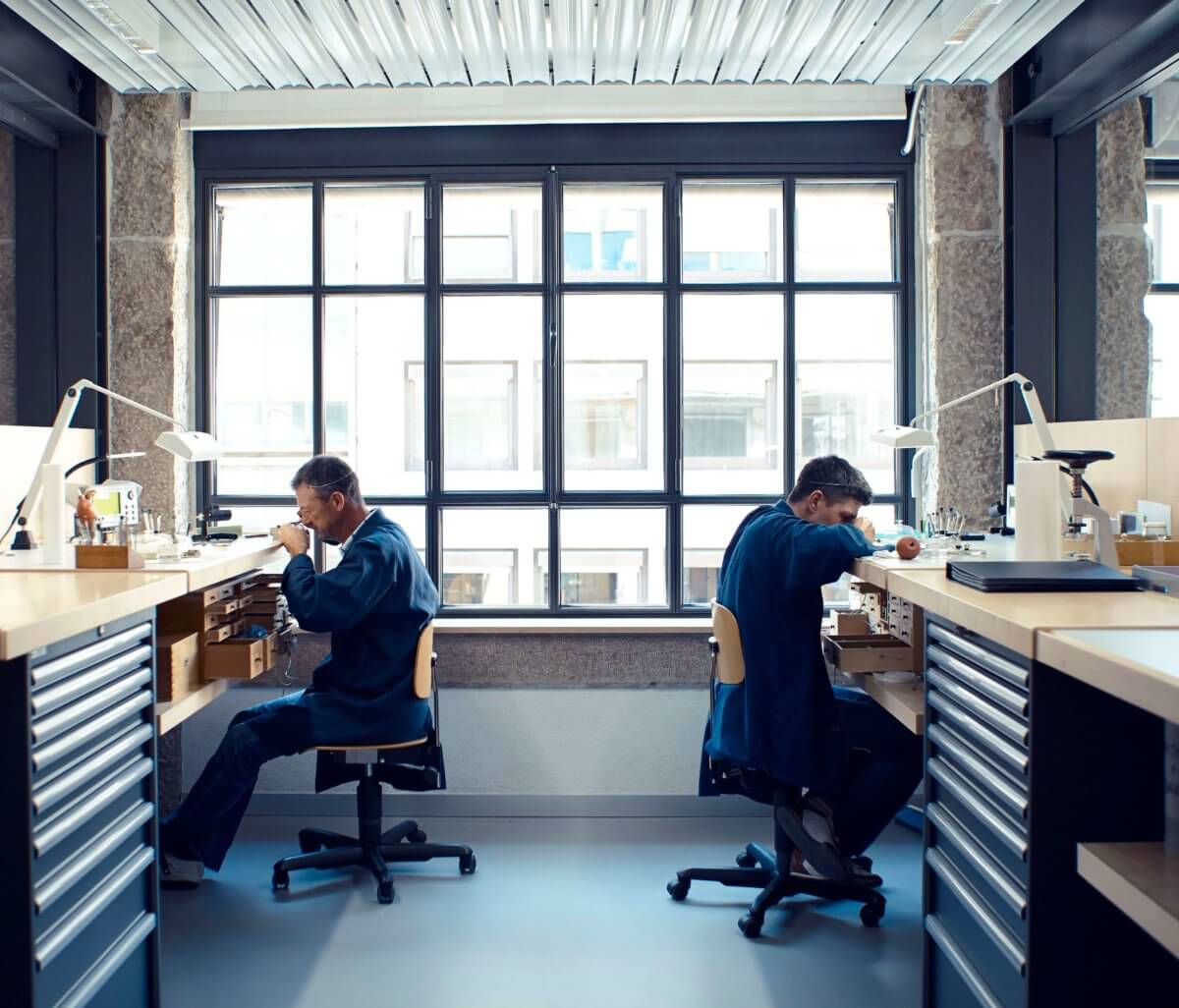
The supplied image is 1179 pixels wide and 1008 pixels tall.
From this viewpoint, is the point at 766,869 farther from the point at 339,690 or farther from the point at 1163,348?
the point at 1163,348

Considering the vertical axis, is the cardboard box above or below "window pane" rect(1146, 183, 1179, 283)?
below

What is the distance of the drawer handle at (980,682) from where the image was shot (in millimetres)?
1811

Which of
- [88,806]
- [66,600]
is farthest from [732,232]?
[88,806]

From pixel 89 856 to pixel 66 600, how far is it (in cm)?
51

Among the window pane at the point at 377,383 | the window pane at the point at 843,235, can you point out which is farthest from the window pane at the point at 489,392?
the window pane at the point at 843,235

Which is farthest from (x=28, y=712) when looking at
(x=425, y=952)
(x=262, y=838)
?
(x=262, y=838)

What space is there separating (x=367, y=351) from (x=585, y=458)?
1.01 meters

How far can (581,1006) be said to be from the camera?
8.52 feet

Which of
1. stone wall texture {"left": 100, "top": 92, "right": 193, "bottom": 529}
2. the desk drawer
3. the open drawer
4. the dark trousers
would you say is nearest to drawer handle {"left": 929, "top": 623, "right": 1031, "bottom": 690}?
the desk drawer

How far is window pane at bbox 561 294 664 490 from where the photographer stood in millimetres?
4301

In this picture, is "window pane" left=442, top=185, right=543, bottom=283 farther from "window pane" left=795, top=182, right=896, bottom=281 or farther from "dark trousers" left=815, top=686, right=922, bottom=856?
"dark trousers" left=815, top=686, right=922, bottom=856

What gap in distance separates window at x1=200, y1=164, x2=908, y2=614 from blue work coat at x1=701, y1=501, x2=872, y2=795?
4.33 feet

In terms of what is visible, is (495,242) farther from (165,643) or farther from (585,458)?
(165,643)

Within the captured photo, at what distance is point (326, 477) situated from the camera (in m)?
3.42
